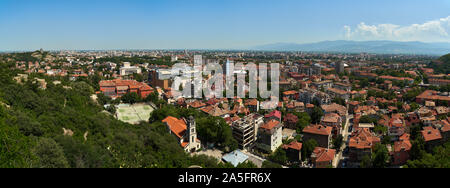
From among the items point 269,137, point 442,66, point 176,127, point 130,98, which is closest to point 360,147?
point 269,137

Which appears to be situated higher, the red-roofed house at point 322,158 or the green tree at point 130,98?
the green tree at point 130,98

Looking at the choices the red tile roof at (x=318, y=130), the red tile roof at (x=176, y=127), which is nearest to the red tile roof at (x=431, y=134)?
the red tile roof at (x=318, y=130)

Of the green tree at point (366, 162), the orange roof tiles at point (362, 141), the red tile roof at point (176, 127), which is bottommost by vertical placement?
the green tree at point (366, 162)

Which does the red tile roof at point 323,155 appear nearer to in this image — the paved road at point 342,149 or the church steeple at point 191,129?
the paved road at point 342,149

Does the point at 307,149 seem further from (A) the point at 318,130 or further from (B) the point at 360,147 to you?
(B) the point at 360,147

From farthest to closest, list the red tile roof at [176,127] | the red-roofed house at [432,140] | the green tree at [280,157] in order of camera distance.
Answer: the red tile roof at [176,127], the red-roofed house at [432,140], the green tree at [280,157]

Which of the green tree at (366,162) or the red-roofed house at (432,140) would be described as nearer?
the green tree at (366,162)

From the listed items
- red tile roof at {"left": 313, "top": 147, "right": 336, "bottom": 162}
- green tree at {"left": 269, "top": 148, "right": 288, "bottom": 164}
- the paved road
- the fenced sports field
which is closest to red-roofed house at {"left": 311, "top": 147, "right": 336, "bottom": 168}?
red tile roof at {"left": 313, "top": 147, "right": 336, "bottom": 162}

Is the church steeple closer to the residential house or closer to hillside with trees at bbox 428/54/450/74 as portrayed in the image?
the residential house
